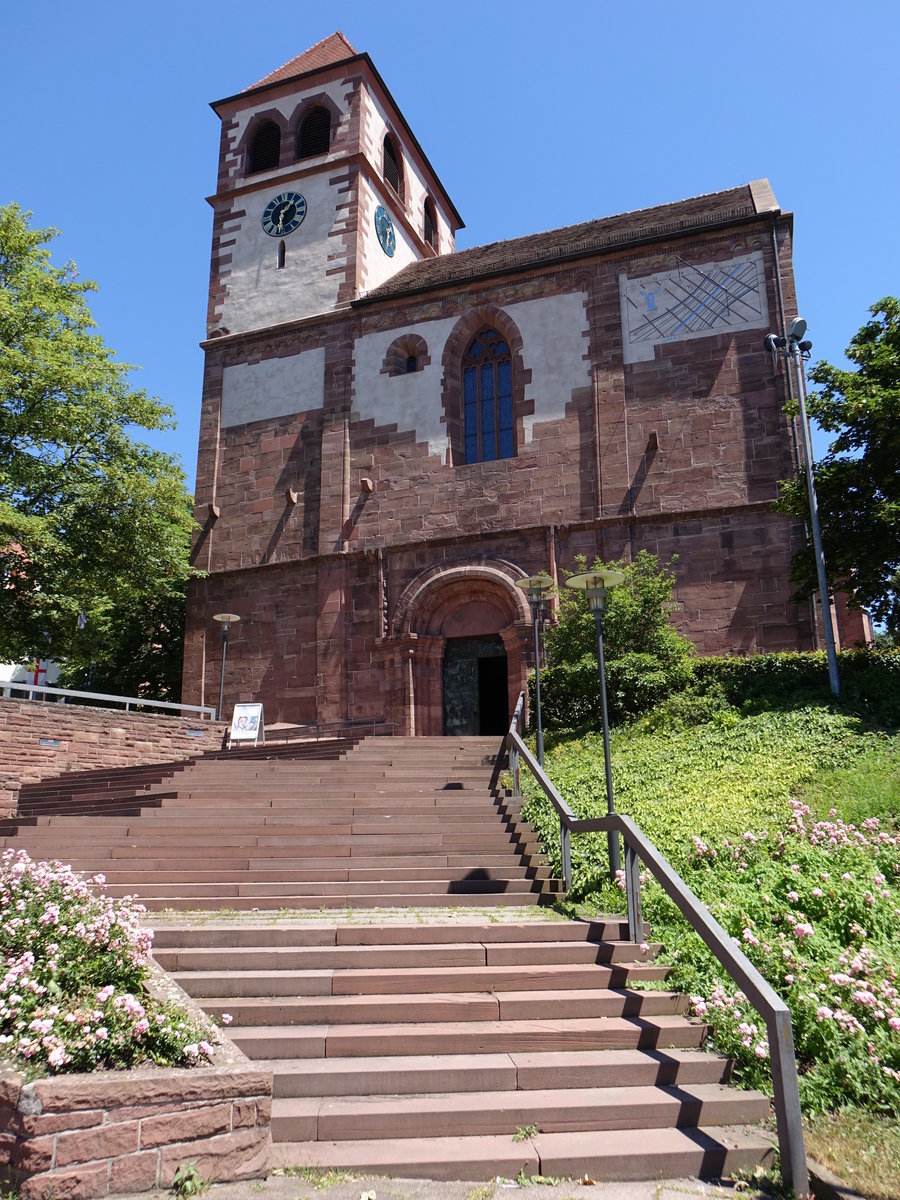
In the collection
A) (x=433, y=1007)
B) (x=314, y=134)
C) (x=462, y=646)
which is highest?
(x=314, y=134)

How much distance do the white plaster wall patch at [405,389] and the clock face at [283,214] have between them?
17.2 ft

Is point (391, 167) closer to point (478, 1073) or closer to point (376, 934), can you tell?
point (376, 934)

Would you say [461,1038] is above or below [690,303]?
below

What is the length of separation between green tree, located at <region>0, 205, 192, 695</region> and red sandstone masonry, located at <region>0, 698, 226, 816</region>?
7.90ft

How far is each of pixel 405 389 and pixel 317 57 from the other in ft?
47.9

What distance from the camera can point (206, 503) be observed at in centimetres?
2469

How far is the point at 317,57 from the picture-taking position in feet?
99.9

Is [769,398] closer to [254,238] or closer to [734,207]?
[734,207]

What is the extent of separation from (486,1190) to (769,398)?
1839cm

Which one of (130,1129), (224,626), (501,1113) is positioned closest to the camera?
(130,1129)

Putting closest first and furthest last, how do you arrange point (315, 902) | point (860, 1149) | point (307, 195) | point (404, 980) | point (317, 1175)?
point (317, 1175), point (860, 1149), point (404, 980), point (315, 902), point (307, 195)

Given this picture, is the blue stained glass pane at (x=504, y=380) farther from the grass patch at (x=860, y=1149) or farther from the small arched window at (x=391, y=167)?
the grass patch at (x=860, y=1149)

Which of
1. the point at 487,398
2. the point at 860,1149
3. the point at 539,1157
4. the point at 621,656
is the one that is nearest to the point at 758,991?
the point at 860,1149

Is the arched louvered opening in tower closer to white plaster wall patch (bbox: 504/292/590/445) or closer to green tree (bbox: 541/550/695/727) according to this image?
white plaster wall patch (bbox: 504/292/590/445)
